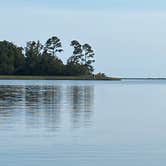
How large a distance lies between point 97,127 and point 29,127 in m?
2.82

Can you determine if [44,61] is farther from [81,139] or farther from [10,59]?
[81,139]

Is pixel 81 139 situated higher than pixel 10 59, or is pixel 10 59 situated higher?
pixel 10 59

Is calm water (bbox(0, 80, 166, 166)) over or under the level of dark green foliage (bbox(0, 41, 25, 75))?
under

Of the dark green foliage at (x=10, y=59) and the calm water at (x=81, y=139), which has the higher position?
the dark green foliage at (x=10, y=59)

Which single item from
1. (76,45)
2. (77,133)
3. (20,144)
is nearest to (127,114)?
(77,133)

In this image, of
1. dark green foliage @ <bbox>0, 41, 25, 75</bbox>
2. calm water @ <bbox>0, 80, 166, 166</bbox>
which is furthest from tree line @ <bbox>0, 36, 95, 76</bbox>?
calm water @ <bbox>0, 80, 166, 166</bbox>

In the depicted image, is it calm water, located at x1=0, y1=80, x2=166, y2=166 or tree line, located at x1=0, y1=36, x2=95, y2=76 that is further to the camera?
tree line, located at x1=0, y1=36, x2=95, y2=76

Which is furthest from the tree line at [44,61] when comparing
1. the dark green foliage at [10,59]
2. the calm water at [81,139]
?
the calm water at [81,139]

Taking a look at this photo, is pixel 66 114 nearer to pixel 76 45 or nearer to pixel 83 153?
pixel 83 153

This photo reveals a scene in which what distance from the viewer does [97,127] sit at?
980 inches

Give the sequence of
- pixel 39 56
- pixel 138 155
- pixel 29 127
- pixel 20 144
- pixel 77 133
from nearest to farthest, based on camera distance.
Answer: pixel 138 155 < pixel 20 144 < pixel 77 133 < pixel 29 127 < pixel 39 56

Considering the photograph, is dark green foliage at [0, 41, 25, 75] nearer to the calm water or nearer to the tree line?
the tree line

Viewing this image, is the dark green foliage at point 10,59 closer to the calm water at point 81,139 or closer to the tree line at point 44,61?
the tree line at point 44,61

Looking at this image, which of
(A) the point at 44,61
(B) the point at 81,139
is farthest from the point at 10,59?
(B) the point at 81,139
